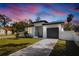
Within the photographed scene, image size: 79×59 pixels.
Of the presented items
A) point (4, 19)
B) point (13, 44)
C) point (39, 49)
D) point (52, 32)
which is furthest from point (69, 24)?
point (4, 19)

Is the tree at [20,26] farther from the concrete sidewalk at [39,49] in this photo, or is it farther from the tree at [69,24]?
the tree at [69,24]

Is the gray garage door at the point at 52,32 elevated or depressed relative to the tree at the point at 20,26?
depressed

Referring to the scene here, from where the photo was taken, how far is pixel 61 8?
5.86 m

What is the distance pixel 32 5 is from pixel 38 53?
1382 mm

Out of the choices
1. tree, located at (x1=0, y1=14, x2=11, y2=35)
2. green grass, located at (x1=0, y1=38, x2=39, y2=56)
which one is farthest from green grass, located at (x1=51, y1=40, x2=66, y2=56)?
tree, located at (x1=0, y1=14, x2=11, y2=35)

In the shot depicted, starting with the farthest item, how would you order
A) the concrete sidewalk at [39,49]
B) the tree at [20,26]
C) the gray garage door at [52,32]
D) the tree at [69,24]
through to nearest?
1. the gray garage door at [52,32]
2. the tree at [20,26]
3. the tree at [69,24]
4. the concrete sidewalk at [39,49]

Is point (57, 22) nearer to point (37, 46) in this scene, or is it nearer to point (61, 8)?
point (61, 8)

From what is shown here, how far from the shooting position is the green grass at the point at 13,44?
5758 mm

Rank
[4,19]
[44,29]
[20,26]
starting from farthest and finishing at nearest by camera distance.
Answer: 1. [44,29]
2. [20,26]
3. [4,19]

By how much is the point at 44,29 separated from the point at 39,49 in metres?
0.69

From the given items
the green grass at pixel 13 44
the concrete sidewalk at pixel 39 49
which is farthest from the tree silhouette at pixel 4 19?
the concrete sidewalk at pixel 39 49

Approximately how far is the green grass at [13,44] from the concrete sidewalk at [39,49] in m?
0.13

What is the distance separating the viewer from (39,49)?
5.87 m

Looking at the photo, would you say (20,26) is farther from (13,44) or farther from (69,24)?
(69,24)
